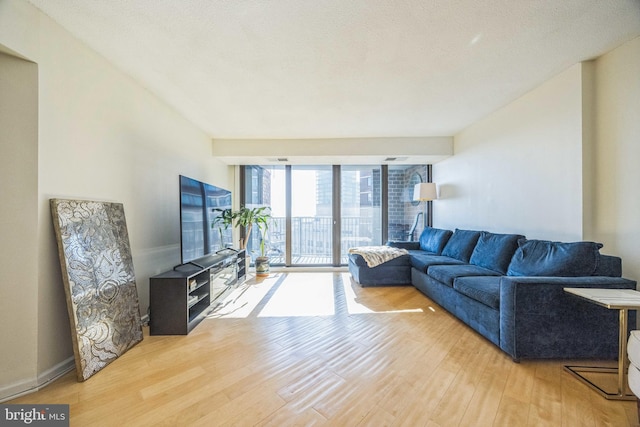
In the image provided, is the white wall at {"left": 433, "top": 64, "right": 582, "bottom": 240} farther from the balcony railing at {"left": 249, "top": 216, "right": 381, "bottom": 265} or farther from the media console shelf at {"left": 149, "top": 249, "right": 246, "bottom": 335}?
the media console shelf at {"left": 149, "top": 249, "right": 246, "bottom": 335}

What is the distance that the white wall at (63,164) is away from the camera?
4.91ft

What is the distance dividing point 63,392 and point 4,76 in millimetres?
2045

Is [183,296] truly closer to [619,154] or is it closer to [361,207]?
[361,207]

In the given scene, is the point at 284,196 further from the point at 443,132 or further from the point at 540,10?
the point at 540,10

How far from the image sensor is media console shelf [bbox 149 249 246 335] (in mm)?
2229

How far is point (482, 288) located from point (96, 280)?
10.5ft

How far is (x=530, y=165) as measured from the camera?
105 inches

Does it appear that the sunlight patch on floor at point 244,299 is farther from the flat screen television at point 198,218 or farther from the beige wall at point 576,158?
the beige wall at point 576,158

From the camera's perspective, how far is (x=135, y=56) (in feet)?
6.48

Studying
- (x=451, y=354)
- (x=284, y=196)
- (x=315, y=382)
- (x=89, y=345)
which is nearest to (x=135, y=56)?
(x=89, y=345)

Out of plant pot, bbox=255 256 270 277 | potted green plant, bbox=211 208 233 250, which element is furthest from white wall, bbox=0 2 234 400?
plant pot, bbox=255 256 270 277

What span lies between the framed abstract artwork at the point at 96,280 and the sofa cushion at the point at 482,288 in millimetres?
3072

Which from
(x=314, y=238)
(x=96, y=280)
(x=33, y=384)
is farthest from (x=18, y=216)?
(x=314, y=238)

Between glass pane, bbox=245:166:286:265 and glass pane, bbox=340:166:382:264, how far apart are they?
4.27 feet
